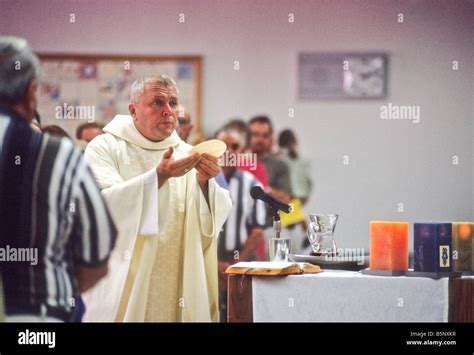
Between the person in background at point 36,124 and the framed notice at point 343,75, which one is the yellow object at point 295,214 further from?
the person in background at point 36,124

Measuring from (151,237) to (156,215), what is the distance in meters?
0.09

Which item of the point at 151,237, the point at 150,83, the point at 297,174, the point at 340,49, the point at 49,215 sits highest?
the point at 340,49

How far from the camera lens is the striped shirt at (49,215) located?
2.54 metres

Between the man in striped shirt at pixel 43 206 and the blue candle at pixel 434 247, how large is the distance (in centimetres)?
98

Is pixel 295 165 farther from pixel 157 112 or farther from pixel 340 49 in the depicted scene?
pixel 157 112

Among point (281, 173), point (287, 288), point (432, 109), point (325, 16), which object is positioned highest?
point (325, 16)

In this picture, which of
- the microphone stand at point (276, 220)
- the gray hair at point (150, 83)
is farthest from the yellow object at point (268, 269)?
the gray hair at point (150, 83)

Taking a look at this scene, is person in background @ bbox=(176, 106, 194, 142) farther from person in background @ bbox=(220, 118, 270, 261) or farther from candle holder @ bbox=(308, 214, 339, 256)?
candle holder @ bbox=(308, 214, 339, 256)

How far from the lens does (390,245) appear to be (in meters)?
2.82

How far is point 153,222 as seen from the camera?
335cm

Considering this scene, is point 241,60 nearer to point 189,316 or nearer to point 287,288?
point 189,316

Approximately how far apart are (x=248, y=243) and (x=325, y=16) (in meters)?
1.15

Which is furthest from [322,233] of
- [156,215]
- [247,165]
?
[247,165]
